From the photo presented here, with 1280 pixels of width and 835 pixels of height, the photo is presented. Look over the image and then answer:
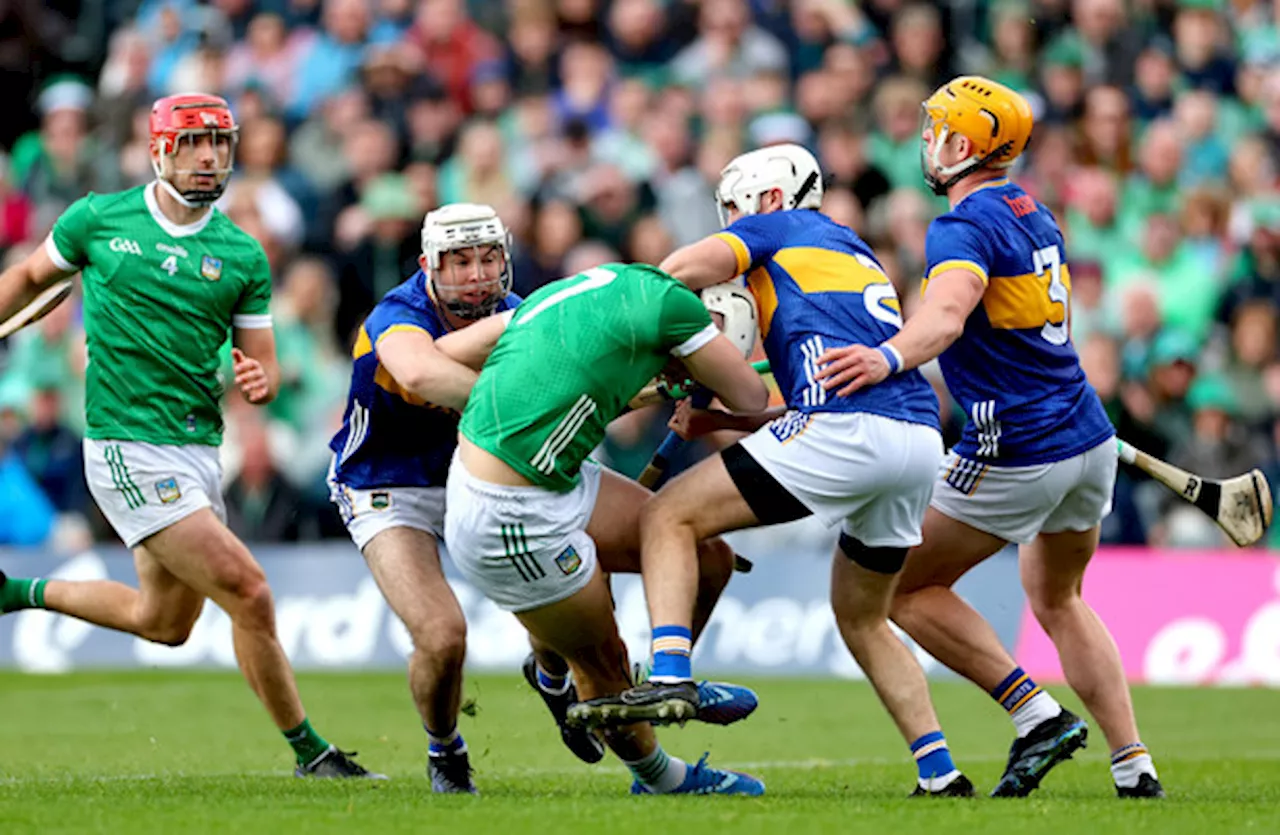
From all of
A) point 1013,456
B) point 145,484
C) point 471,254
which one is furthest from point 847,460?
point 145,484

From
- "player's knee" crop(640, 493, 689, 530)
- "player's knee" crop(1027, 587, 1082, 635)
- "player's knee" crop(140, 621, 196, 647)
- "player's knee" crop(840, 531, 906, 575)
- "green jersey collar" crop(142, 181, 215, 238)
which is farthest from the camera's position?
"player's knee" crop(140, 621, 196, 647)

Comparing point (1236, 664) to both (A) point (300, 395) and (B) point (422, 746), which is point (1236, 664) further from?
(A) point (300, 395)

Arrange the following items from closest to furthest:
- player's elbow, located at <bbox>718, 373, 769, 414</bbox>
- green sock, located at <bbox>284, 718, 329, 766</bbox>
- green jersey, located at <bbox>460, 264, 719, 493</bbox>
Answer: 1. green jersey, located at <bbox>460, 264, 719, 493</bbox>
2. player's elbow, located at <bbox>718, 373, 769, 414</bbox>
3. green sock, located at <bbox>284, 718, 329, 766</bbox>

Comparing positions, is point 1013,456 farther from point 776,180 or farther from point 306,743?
point 306,743

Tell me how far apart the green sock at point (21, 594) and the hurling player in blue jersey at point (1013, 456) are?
4.18 metres

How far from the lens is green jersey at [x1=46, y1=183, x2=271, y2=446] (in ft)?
32.5

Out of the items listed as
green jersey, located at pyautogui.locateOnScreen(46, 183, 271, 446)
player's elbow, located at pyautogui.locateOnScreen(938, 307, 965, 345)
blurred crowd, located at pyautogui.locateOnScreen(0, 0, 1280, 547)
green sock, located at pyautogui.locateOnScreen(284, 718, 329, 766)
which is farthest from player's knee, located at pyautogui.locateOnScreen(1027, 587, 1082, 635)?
blurred crowd, located at pyautogui.locateOnScreen(0, 0, 1280, 547)

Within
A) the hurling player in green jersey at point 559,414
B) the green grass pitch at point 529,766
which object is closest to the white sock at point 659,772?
the green grass pitch at point 529,766

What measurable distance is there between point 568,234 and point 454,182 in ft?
6.15

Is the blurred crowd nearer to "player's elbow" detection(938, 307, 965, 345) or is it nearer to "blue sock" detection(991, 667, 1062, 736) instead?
"blue sock" detection(991, 667, 1062, 736)

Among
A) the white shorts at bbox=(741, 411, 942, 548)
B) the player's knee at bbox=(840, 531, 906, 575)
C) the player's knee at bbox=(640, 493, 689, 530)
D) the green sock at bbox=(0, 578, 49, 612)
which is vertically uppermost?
the white shorts at bbox=(741, 411, 942, 548)

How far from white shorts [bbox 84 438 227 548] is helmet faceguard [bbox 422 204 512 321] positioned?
1.79m

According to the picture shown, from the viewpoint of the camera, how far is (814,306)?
8.24 m

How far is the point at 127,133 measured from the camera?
19.7m
